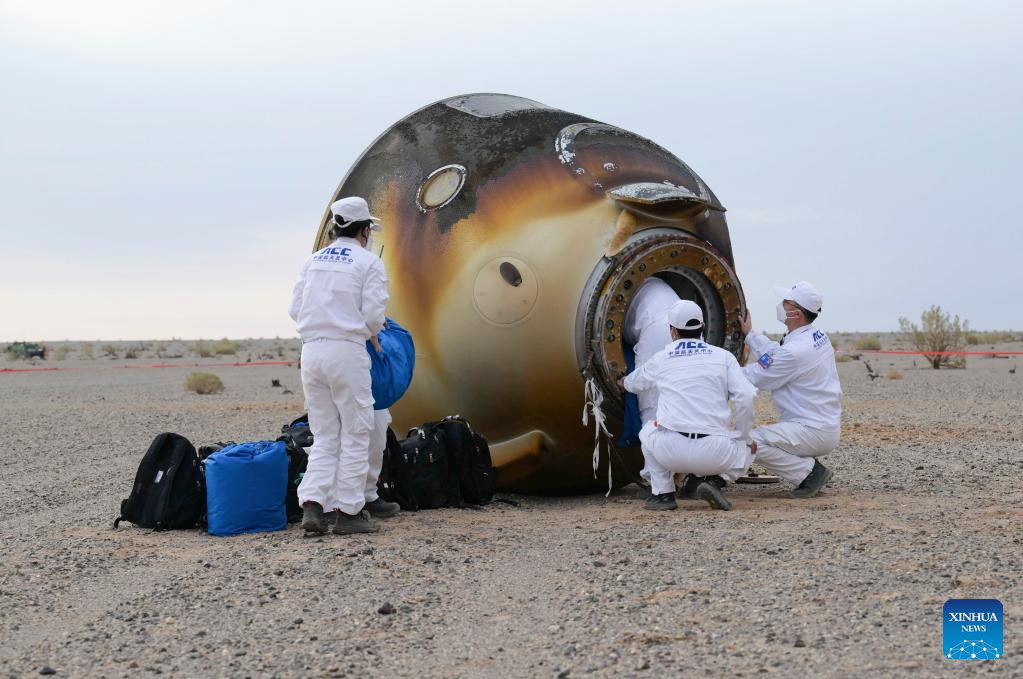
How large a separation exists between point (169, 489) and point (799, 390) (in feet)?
16.2

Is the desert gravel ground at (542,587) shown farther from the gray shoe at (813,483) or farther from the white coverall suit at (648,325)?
the white coverall suit at (648,325)

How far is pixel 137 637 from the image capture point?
559 centimetres

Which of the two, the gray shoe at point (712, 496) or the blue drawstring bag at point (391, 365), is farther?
the gray shoe at point (712, 496)

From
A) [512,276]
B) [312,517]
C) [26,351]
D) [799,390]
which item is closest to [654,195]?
[512,276]

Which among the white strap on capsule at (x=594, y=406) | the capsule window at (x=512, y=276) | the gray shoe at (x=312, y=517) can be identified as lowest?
the gray shoe at (x=312, y=517)

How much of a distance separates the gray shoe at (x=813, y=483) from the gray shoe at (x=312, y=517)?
13.0 feet

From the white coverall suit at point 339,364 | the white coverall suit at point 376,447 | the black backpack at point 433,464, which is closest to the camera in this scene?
the white coverall suit at point 339,364

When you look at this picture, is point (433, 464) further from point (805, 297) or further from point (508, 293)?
point (805, 297)

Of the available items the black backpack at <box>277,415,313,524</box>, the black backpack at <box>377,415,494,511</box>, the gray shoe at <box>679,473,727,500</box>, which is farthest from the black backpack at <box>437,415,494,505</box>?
the gray shoe at <box>679,473,727,500</box>

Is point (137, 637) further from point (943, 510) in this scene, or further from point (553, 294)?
point (943, 510)

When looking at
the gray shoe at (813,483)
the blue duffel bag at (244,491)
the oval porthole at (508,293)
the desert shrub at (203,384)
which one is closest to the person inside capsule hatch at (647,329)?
the oval porthole at (508,293)

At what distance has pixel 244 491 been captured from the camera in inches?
315

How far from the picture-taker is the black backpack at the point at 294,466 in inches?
332

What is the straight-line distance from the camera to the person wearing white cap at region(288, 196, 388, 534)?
7.65 meters
